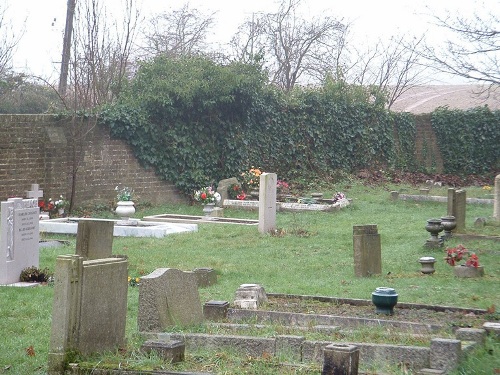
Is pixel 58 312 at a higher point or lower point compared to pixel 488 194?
lower

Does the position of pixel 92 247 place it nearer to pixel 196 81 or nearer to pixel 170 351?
pixel 170 351

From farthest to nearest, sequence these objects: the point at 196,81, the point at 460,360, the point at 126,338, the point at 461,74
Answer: the point at 196,81 < the point at 461,74 < the point at 126,338 < the point at 460,360

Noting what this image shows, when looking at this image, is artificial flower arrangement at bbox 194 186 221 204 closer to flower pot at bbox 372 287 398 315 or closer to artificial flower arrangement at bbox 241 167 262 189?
artificial flower arrangement at bbox 241 167 262 189

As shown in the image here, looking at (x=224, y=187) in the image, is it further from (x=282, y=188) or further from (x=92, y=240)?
(x=92, y=240)

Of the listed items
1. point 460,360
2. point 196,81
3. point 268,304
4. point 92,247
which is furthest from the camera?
point 196,81

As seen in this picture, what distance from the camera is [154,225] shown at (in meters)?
18.1

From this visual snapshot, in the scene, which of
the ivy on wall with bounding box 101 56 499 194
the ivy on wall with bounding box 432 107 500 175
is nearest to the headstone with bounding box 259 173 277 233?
the ivy on wall with bounding box 101 56 499 194

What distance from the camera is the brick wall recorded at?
19562 millimetres

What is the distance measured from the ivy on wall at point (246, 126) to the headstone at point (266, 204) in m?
6.59

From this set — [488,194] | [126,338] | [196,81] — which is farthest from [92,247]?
[488,194]

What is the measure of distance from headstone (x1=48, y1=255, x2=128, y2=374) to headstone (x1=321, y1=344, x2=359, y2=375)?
2115 millimetres

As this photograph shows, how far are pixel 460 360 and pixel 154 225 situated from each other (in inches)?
500

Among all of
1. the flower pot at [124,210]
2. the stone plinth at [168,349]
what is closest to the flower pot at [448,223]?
the flower pot at [124,210]

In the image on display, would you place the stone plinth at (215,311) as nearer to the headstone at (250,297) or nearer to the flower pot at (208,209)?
the headstone at (250,297)
